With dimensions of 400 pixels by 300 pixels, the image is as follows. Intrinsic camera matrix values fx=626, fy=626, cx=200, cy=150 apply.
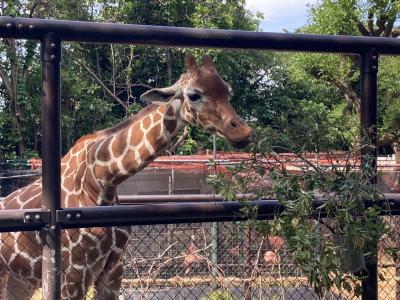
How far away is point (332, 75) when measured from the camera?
727 inches

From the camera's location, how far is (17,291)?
429 centimetres

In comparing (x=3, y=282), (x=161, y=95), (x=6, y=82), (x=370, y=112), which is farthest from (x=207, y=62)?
(x=6, y=82)

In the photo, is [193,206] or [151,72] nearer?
[193,206]

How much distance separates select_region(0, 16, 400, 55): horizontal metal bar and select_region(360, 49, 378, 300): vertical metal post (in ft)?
0.19

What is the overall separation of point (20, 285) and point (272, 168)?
7.93ft

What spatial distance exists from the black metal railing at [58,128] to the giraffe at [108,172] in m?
0.70

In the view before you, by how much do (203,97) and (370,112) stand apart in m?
0.97

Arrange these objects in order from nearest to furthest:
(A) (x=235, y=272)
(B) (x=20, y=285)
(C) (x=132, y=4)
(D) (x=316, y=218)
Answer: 1. (D) (x=316, y=218)
2. (B) (x=20, y=285)
3. (A) (x=235, y=272)
4. (C) (x=132, y=4)

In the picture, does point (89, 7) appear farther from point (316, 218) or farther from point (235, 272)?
point (316, 218)

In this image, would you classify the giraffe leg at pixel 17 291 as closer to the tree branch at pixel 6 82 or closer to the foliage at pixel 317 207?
the foliage at pixel 317 207

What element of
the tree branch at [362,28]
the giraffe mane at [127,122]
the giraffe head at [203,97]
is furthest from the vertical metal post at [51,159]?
the tree branch at [362,28]

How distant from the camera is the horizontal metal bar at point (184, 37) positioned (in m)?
2.34

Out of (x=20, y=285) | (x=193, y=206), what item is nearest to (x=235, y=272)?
(x=20, y=285)

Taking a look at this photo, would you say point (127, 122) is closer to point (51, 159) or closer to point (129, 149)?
point (129, 149)
